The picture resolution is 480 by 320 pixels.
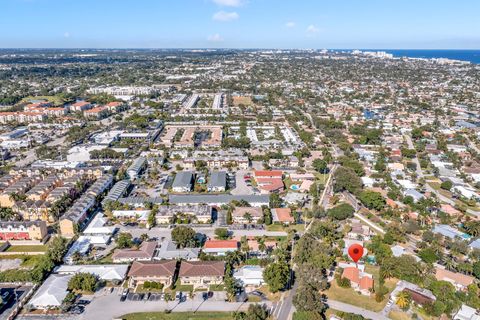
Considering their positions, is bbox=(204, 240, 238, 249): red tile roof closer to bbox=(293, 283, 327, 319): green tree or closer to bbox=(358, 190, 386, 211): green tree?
bbox=(293, 283, 327, 319): green tree

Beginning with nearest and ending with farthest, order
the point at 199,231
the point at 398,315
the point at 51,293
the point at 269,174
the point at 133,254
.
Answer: the point at 398,315 < the point at 51,293 < the point at 133,254 < the point at 199,231 < the point at 269,174

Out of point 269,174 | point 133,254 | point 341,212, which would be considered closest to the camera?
point 133,254

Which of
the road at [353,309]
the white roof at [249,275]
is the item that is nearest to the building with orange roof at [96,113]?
the white roof at [249,275]

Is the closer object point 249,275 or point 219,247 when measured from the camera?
point 249,275

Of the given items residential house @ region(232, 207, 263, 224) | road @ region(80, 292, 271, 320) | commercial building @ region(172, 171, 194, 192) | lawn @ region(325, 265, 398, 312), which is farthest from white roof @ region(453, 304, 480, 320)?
commercial building @ region(172, 171, 194, 192)

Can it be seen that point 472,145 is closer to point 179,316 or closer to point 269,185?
point 269,185

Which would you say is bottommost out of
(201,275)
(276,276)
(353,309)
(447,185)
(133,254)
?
(353,309)

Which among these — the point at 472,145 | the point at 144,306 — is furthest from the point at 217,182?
the point at 472,145
